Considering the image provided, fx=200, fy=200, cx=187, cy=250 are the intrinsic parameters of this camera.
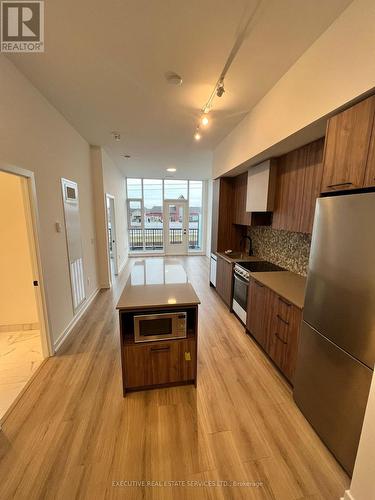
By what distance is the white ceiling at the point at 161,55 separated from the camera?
1.29 meters

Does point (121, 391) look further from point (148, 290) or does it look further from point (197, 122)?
point (197, 122)

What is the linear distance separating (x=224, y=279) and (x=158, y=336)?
2135mm

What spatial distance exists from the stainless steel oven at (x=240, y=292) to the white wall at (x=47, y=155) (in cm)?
249

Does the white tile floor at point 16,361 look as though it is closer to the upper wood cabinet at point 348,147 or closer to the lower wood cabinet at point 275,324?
the lower wood cabinet at point 275,324

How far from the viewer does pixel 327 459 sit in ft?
4.62

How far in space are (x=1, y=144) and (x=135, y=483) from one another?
268 centimetres

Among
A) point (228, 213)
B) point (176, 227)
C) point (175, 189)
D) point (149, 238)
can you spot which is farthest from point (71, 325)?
point (175, 189)

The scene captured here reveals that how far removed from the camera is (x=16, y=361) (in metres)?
2.26

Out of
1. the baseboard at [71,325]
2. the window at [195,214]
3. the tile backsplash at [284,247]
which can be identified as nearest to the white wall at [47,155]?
the baseboard at [71,325]

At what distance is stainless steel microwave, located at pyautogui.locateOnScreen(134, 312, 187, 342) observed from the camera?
171cm

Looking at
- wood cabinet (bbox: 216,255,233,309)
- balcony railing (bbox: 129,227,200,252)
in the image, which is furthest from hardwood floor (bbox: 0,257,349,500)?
balcony railing (bbox: 129,227,200,252)

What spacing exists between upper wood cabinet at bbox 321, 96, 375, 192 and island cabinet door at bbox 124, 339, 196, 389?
1.70m

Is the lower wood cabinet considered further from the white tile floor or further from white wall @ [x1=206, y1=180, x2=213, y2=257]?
white wall @ [x1=206, y1=180, x2=213, y2=257]

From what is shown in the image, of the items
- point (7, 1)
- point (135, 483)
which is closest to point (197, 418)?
point (135, 483)
